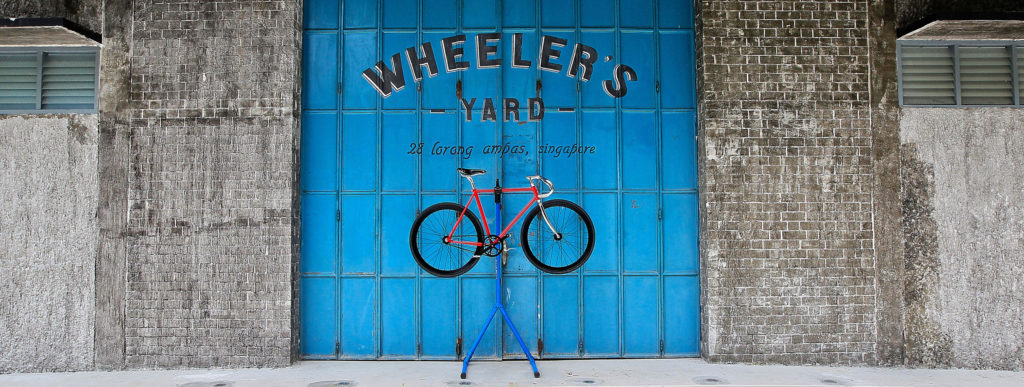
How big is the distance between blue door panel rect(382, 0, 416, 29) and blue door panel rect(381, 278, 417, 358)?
99.8 inches

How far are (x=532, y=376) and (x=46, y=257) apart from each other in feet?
15.4

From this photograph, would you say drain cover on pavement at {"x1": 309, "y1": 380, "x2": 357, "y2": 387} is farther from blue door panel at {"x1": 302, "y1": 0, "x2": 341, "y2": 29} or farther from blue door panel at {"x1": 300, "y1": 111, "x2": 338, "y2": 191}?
blue door panel at {"x1": 302, "y1": 0, "x2": 341, "y2": 29}

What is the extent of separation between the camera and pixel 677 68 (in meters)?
6.66

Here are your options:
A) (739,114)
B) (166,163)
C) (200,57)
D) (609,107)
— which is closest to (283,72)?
(200,57)

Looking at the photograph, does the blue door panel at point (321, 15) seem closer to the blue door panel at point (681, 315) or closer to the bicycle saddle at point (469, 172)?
the bicycle saddle at point (469, 172)

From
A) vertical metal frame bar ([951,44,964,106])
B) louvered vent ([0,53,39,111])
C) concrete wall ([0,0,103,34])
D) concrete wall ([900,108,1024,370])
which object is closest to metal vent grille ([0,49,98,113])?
louvered vent ([0,53,39,111])

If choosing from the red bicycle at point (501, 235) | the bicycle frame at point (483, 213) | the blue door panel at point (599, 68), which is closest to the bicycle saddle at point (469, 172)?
the bicycle frame at point (483, 213)

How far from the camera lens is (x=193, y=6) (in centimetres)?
637

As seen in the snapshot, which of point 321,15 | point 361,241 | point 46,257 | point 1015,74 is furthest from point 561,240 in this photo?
point 46,257

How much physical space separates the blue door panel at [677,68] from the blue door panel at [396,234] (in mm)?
2772

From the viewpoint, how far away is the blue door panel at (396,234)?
6.51m

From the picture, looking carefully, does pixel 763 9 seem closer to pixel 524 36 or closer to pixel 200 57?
pixel 524 36

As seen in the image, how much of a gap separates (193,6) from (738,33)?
17.2ft

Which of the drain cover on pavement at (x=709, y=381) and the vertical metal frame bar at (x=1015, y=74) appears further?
the vertical metal frame bar at (x=1015, y=74)
